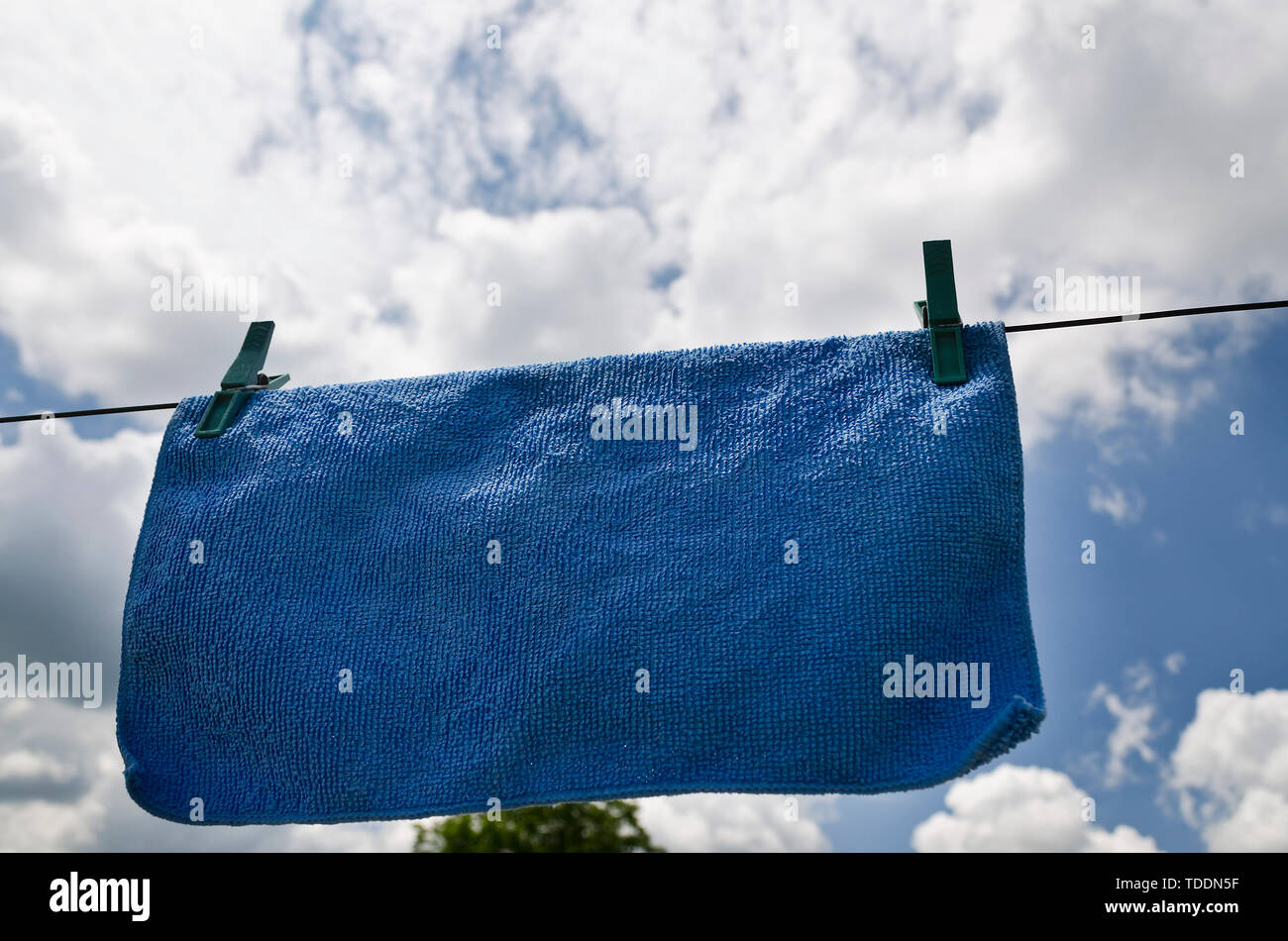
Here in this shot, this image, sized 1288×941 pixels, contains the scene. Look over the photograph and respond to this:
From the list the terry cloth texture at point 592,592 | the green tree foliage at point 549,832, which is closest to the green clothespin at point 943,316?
the terry cloth texture at point 592,592

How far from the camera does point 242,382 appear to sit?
48.2 inches

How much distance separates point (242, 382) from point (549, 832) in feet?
11.9

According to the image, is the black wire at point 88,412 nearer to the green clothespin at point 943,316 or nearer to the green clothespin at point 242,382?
the green clothespin at point 242,382

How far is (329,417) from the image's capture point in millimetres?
1146

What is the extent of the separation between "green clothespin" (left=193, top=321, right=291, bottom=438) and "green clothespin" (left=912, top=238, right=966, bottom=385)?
77 cm

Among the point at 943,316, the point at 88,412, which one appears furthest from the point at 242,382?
the point at 943,316

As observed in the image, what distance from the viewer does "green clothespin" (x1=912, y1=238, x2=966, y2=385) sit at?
100 centimetres

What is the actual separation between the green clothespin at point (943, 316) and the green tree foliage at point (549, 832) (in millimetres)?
3768

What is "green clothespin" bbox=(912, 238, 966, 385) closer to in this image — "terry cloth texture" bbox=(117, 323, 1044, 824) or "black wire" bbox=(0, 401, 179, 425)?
Result: "terry cloth texture" bbox=(117, 323, 1044, 824)

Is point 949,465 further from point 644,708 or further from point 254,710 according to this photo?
point 254,710

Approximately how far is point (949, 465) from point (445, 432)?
1.70ft

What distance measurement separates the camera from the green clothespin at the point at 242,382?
3.90ft

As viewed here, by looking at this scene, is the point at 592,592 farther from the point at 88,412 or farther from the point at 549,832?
the point at 549,832
